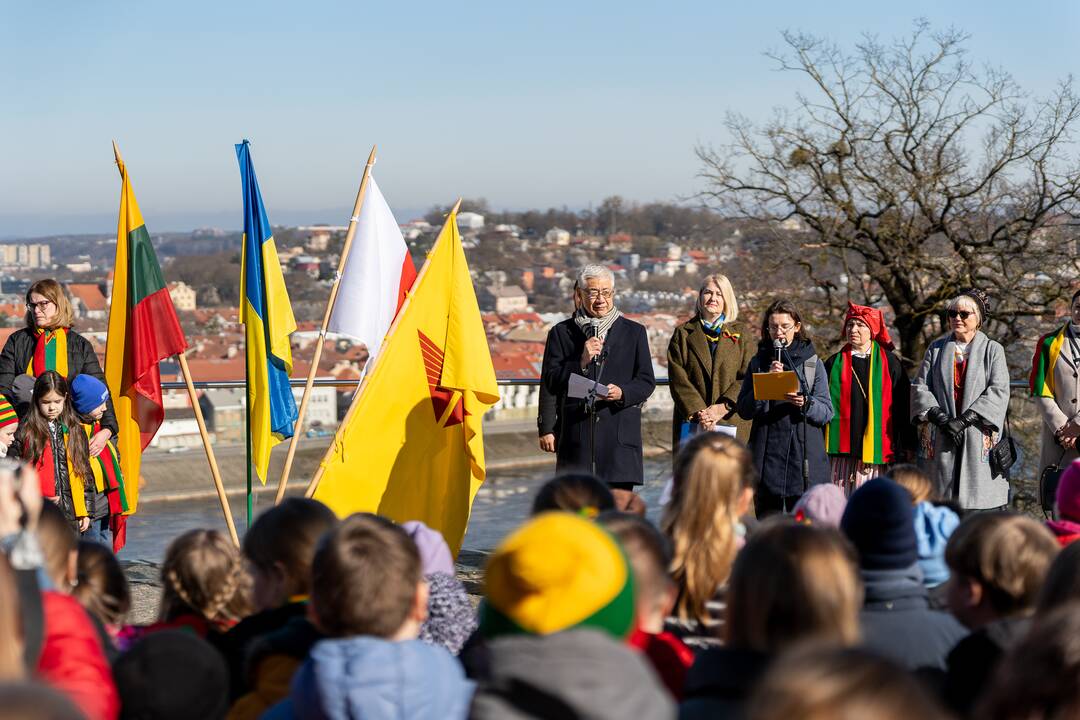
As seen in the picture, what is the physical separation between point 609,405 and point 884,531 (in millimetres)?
3472

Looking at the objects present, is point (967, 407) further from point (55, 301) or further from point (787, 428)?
point (55, 301)

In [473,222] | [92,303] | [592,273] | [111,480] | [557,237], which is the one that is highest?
[473,222]

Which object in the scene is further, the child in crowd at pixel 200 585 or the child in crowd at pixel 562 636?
the child in crowd at pixel 200 585

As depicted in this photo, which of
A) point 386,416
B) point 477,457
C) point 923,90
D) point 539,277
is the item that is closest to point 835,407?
point 477,457

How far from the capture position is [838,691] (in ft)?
5.21

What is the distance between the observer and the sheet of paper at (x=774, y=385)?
244 inches

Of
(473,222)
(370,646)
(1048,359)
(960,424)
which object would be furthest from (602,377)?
(473,222)

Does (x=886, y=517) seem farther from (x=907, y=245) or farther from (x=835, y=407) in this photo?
(x=907, y=245)

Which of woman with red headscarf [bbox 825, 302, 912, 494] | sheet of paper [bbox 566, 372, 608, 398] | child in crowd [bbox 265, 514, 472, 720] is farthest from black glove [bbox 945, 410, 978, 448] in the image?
child in crowd [bbox 265, 514, 472, 720]

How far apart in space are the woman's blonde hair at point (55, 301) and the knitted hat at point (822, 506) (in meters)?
4.07

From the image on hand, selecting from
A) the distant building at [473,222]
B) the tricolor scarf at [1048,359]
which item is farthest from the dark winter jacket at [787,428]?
the distant building at [473,222]

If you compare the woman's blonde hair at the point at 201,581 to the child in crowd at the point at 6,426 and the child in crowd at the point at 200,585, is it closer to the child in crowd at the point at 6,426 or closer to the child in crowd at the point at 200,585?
the child in crowd at the point at 200,585

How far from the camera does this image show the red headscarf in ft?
22.1

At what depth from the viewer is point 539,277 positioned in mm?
63594
